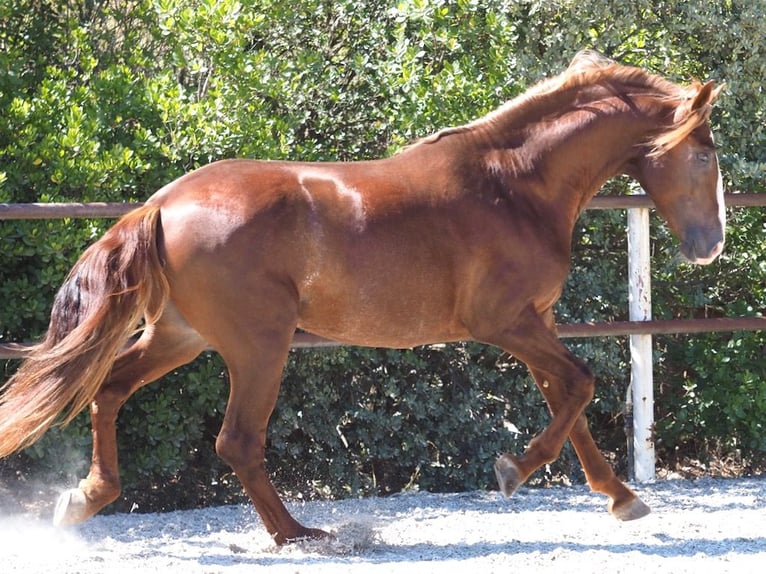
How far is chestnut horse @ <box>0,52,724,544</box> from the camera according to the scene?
14.8 ft

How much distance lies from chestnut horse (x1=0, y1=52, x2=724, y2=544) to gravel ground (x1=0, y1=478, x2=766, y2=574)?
0.23 meters

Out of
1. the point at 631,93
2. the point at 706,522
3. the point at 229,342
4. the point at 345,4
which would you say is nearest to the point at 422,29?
the point at 345,4

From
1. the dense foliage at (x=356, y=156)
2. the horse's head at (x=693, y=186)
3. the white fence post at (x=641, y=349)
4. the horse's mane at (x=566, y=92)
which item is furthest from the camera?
the white fence post at (x=641, y=349)

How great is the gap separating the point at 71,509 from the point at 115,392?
1.79 ft

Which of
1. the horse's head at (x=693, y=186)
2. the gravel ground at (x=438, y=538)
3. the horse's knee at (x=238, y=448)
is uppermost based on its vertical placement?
the horse's head at (x=693, y=186)

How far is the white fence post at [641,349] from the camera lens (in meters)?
6.25

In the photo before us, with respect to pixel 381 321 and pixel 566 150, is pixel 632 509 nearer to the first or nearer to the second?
pixel 381 321

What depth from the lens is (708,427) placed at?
6910mm

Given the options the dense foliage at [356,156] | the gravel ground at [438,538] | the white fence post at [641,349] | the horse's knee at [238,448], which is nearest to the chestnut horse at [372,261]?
the horse's knee at [238,448]

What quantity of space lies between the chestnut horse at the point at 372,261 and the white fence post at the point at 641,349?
1254mm

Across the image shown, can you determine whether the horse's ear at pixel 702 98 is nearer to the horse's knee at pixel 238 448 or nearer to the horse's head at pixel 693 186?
the horse's head at pixel 693 186

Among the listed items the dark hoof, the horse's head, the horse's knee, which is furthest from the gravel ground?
the horse's head

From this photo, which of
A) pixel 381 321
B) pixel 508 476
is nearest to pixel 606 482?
pixel 508 476

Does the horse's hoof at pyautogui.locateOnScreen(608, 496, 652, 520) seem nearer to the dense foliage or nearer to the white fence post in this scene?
the white fence post
